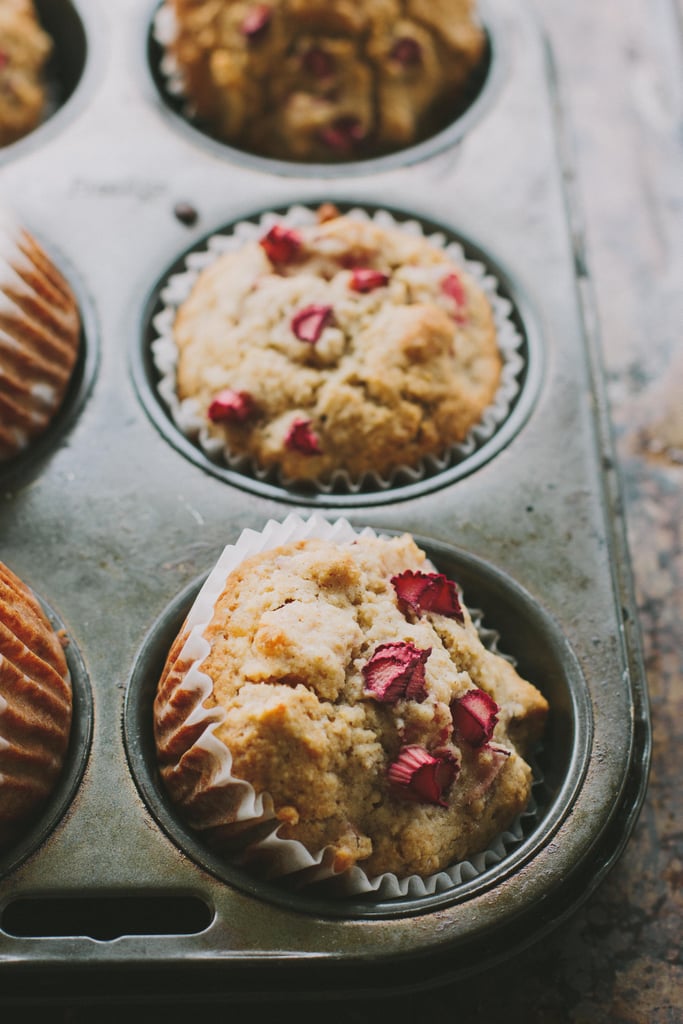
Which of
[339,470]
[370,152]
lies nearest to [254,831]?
[339,470]

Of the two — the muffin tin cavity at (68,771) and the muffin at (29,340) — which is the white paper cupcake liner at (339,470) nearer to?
the muffin at (29,340)

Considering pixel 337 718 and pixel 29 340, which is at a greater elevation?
pixel 29 340

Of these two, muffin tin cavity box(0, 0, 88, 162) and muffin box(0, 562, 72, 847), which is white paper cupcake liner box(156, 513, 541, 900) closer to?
muffin box(0, 562, 72, 847)

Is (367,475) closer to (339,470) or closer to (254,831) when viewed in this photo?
(339,470)

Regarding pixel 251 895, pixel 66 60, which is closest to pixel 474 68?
pixel 66 60

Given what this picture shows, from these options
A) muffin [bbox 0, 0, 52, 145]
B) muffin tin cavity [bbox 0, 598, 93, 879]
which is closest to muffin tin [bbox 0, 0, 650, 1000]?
muffin tin cavity [bbox 0, 598, 93, 879]

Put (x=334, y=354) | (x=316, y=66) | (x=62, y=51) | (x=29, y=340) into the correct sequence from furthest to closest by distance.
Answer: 1. (x=62, y=51)
2. (x=316, y=66)
3. (x=334, y=354)
4. (x=29, y=340)

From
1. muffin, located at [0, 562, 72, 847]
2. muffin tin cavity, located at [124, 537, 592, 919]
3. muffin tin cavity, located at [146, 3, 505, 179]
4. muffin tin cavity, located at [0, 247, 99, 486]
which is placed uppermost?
muffin tin cavity, located at [146, 3, 505, 179]

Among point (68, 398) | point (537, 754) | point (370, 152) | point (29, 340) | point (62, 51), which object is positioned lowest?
point (537, 754)
